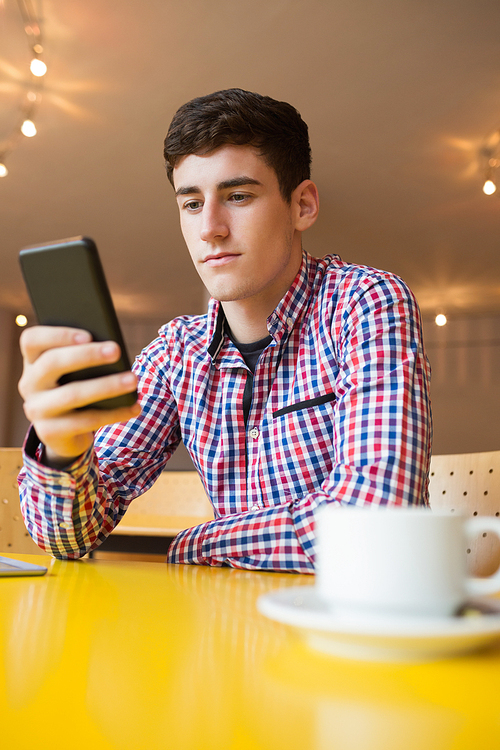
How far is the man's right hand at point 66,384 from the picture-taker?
54 cm

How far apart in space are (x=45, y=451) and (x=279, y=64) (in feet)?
10.4

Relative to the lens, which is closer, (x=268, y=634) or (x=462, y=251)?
(x=268, y=634)

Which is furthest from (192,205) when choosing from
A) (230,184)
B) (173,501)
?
(173,501)

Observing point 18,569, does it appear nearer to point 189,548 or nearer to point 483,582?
point 189,548

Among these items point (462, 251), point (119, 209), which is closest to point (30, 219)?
point (119, 209)

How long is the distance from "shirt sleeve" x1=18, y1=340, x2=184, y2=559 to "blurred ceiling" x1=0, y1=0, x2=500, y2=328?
2.49 meters

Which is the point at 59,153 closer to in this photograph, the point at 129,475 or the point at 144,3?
the point at 144,3

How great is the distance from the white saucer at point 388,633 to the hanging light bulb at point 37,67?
3617 millimetres

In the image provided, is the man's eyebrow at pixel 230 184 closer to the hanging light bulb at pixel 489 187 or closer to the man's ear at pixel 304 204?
the man's ear at pixel 304 204

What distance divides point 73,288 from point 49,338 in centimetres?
5

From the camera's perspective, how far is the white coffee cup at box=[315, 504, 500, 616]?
307 millimetres

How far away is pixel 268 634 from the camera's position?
1.31 ft

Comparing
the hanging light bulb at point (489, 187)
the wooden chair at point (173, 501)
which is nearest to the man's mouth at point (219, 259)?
the wooden chair at point (173, 501)

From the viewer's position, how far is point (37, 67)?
330cm
